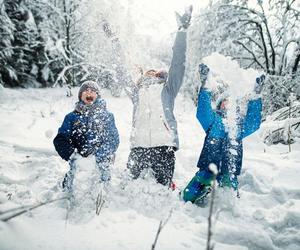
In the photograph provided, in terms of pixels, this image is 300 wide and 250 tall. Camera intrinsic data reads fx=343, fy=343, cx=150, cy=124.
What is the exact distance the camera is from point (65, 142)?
3562mm

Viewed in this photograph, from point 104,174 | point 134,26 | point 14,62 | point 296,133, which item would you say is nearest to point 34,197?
point 104,174

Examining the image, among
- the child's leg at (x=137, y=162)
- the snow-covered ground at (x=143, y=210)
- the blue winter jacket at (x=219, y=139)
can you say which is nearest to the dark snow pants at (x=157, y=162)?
the child's leg at (x=137, y=162)

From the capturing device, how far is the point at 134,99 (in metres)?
4.05

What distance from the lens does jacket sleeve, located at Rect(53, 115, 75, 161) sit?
353 cm

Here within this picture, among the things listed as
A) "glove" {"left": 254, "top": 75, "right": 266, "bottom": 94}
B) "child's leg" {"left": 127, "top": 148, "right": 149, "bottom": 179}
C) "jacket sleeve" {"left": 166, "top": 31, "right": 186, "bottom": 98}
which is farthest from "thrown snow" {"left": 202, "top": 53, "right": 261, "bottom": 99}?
"child's leg" {"left": 127, "top": 148, "right": 149, "bottom": 179}

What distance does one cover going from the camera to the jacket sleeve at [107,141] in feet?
12.0

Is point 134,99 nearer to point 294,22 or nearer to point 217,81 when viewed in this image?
point 217,81

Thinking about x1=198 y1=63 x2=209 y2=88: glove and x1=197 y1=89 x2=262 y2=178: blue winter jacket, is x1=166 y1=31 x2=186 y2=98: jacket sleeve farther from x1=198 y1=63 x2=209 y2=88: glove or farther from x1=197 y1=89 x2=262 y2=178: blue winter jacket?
x1=197 y1=89 x2=262 y2=178: blue winter jacket

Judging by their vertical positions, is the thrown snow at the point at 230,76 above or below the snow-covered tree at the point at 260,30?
below

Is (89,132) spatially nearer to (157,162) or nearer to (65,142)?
(65,142)

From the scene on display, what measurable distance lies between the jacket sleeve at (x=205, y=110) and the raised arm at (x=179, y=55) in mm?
412

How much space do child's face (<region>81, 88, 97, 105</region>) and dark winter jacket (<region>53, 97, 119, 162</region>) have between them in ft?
0.15

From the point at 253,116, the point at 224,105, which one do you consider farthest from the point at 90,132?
the point at 253,116

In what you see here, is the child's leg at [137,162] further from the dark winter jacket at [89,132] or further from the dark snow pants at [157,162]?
the dark winter jacket at [89,132]
